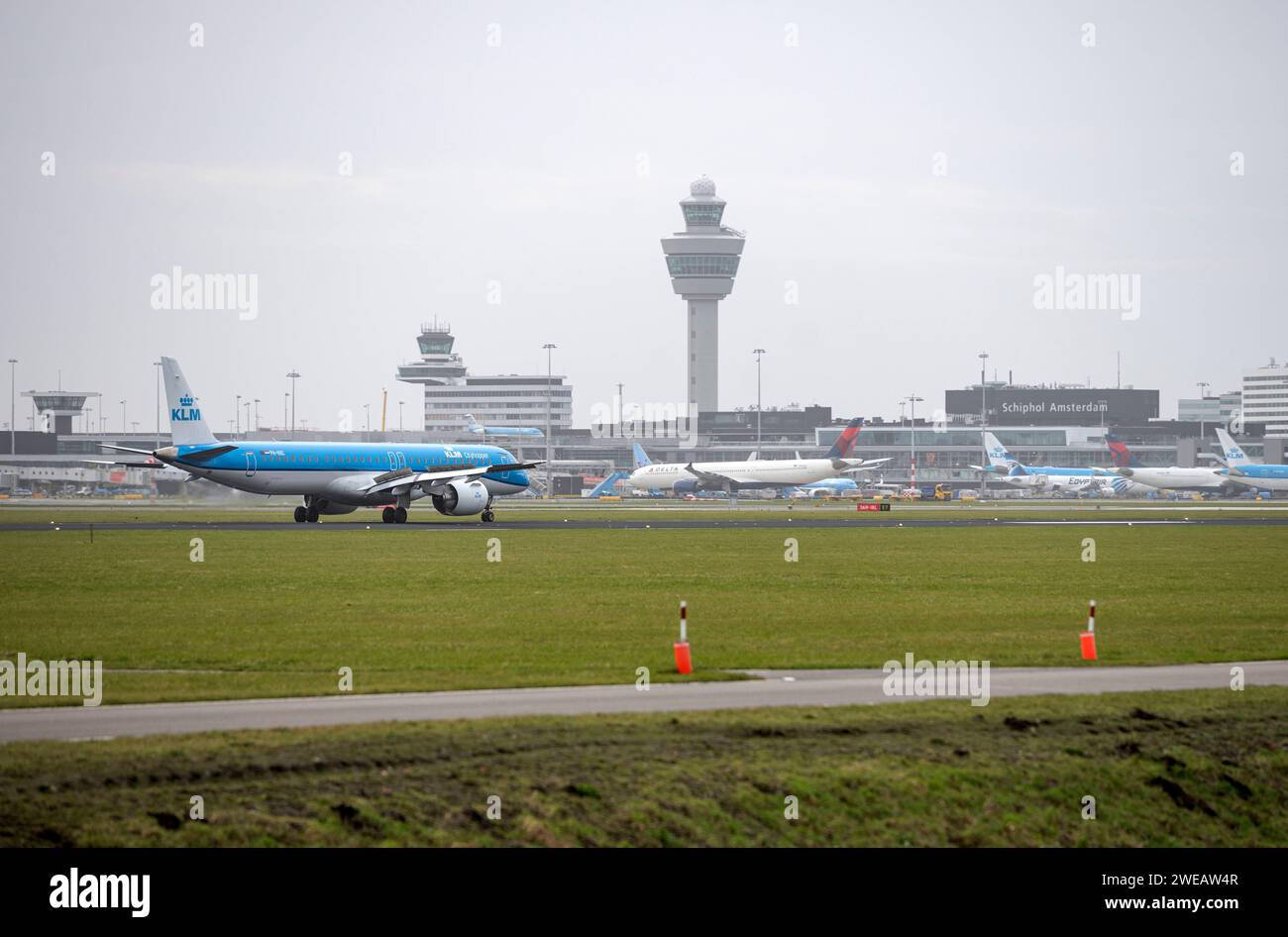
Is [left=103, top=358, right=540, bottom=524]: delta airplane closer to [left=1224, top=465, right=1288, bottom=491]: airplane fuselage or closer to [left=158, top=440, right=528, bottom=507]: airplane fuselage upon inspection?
[left=158, top=440, right=528, bottom=507]: airplane fuselage

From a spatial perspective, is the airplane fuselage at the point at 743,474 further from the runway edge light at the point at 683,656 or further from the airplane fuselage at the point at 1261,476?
the runway edge light at the point at 683,656

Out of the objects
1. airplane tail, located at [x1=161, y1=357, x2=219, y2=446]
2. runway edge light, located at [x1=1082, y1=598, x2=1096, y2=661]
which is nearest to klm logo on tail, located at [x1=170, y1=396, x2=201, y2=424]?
airplane tail, located at [x1=161, y1=357, x2=219, y2=446]

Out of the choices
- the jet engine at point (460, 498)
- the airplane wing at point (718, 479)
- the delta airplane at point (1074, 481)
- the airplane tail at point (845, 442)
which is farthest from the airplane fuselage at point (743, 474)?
the jet engine at point (460, 498)

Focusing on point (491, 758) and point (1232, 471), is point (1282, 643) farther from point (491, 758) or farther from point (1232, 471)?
point (1232, 471)

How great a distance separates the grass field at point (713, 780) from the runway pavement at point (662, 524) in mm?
54760

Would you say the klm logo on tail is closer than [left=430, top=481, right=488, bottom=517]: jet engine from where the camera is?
Yes

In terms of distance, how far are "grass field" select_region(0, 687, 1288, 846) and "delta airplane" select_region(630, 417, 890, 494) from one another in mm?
137037

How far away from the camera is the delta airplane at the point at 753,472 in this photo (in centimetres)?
16262

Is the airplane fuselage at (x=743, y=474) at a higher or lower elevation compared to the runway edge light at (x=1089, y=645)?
lower

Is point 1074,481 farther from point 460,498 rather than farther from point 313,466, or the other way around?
point 313,466

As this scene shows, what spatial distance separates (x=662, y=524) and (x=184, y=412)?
90.6 ft

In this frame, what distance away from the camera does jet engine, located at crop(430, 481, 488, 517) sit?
85312 mm

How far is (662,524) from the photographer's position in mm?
88312
